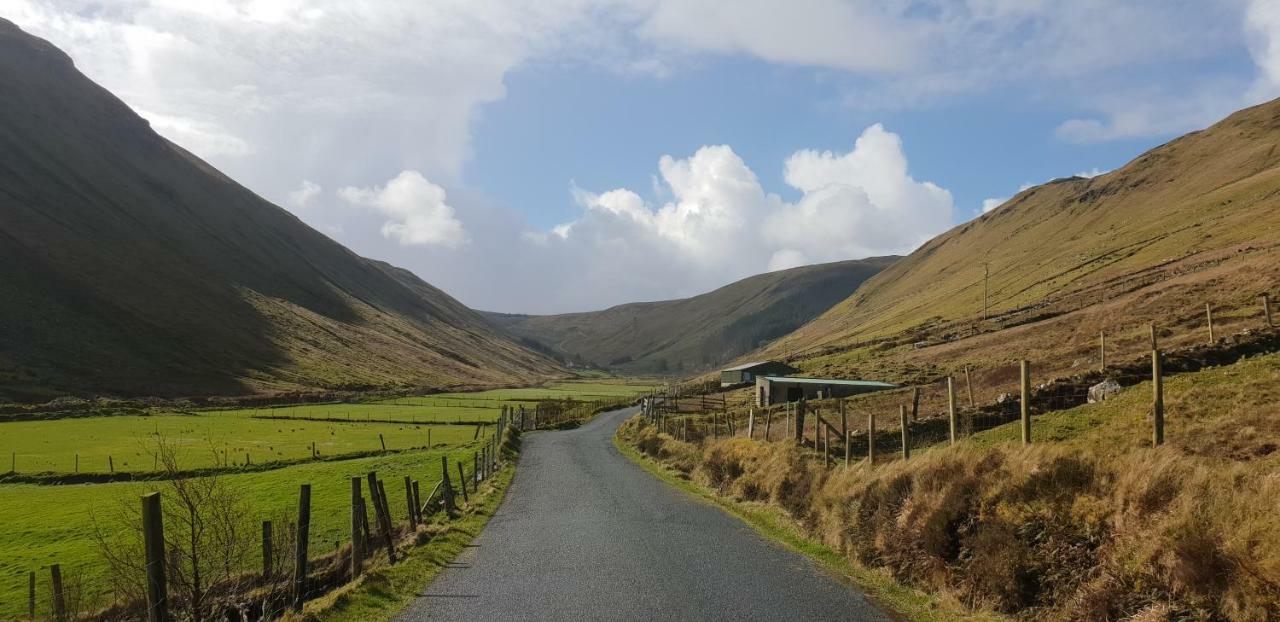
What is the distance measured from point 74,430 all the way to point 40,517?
42.2 meters

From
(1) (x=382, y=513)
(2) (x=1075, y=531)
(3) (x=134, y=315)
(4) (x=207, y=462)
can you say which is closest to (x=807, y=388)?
(4) (x=207, y=462)

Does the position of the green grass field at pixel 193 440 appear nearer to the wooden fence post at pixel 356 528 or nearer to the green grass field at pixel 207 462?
the green grass field at pixel 207 462

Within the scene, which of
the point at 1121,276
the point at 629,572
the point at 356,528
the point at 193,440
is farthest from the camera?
the point at 1121,276

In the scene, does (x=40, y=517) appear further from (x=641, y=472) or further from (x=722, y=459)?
(x=722, y=459)

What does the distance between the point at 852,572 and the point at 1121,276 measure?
94410 millimetres

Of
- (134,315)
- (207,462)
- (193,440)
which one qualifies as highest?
(134,315)

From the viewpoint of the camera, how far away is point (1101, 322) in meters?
62.0

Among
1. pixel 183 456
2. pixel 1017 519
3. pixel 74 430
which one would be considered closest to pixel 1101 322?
pixel 1017 519

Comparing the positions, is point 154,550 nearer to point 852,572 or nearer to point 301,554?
point 301,554

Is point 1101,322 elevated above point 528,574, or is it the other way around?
point 1101,322

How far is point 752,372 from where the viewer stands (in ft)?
363

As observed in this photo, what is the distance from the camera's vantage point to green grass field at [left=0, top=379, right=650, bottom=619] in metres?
25.5

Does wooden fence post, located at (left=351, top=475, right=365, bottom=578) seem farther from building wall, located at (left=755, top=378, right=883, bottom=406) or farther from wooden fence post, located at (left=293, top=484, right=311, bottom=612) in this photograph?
building wall, located at (left=755, top=378, right=883, bottom=406)

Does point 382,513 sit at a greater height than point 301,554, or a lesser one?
greater
